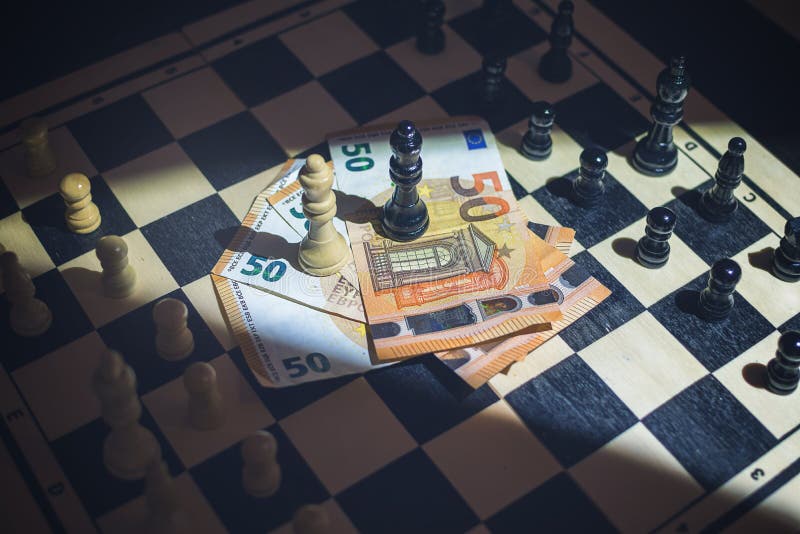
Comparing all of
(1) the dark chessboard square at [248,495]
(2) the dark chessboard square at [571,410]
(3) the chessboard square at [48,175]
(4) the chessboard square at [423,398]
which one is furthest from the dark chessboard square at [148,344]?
(2) the dark chessboard square at [571,410]

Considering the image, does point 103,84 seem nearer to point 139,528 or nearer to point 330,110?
point 330,110

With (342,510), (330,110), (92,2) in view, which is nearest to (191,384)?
(342,510)

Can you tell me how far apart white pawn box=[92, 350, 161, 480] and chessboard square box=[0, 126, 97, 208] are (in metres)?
0.85

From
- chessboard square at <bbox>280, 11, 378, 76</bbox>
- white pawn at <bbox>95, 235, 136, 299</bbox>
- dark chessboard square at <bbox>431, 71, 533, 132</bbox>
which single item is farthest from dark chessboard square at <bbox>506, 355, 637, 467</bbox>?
chessboard square at <bbox>280, 11, 378, 76</bbox>

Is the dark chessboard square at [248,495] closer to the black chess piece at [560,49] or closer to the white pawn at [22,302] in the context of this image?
the white pawn at [22,302]

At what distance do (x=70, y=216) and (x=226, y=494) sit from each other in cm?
92

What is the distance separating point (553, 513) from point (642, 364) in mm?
474

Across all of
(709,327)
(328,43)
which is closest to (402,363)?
(709,327)

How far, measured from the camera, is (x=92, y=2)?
336 centimetres

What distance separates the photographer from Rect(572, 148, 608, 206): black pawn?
A: 2701 millimetres

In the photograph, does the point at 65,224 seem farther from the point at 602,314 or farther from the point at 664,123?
the point at 664,123

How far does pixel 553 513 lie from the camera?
7.28 ft

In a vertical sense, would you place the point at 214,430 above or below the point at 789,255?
below

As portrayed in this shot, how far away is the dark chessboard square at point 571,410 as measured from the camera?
7.63 ft
